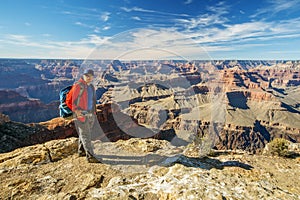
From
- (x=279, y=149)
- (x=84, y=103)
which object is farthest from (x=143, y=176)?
(x=279, y=149)

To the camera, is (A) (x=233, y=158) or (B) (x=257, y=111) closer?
(A) (x=233, y=158)

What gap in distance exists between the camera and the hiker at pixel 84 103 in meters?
6.02

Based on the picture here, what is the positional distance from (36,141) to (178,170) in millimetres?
24278

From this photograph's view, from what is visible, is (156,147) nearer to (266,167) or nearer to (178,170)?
(178,170)

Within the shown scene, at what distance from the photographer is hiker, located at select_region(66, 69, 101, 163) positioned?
602 cm

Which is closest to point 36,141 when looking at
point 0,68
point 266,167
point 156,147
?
point 156,147

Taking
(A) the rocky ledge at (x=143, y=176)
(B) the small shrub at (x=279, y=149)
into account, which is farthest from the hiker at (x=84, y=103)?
(B) the small shrub at (x=279, y=149)

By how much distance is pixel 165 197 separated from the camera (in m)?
5.30

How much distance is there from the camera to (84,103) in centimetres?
629

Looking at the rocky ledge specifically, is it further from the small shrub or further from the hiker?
the hiker

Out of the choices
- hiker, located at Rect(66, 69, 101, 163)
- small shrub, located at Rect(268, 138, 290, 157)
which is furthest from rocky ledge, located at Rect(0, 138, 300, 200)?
hiker, located at Rect(66, 69, 101, 163)

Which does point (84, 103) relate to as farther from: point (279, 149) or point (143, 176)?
point (279, 149)

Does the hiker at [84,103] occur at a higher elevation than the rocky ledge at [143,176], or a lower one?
higher

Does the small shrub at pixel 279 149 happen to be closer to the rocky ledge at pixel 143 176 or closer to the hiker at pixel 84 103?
the rocky ledge at pixel 143 176
